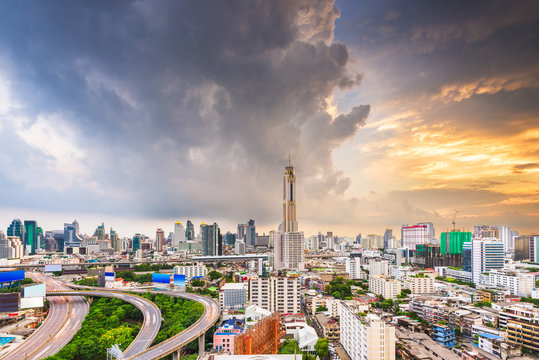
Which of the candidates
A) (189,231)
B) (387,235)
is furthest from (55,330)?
(189,231)

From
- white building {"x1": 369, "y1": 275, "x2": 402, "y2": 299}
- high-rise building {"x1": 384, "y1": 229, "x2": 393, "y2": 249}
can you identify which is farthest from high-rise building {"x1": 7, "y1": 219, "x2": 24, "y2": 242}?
high-rise building {"x1": 384, "y1": 229, "x2": 393, "y2": 249}

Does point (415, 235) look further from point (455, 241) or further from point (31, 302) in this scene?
point (31, 302)

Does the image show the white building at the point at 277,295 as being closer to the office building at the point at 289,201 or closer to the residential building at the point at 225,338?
the residential building at the point at 225,338

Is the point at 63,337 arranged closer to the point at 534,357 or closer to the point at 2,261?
the point at 534,357

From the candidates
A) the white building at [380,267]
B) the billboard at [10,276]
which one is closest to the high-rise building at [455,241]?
the white building at [380,267]

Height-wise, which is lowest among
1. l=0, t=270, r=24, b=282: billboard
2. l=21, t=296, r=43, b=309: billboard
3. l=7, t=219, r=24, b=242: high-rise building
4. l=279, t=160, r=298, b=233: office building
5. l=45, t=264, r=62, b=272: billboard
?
l=45, t=264, r=62, b=272: billboard

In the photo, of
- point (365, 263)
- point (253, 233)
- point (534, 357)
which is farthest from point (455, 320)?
point (253, 233)

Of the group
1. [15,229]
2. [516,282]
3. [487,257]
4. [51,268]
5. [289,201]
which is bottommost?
[51,268]

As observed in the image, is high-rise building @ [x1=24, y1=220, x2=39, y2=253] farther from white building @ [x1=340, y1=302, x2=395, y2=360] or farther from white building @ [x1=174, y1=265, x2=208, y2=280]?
white building @ [x1=340, y1=302, x2=395, y2=360]
